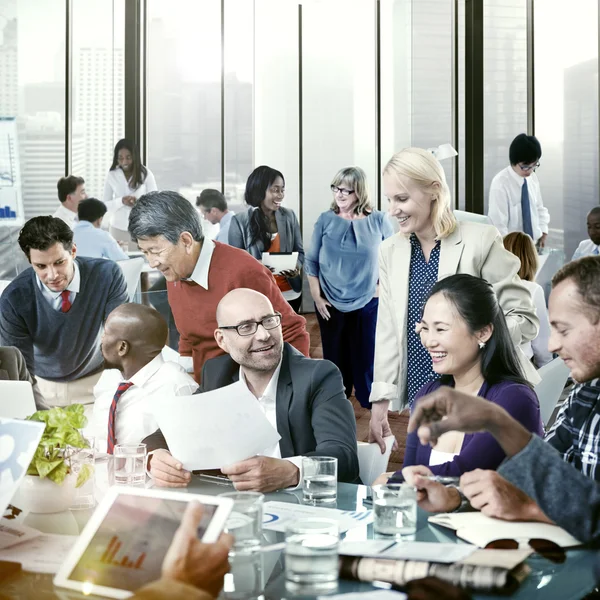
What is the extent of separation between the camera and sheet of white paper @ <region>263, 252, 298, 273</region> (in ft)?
19.0

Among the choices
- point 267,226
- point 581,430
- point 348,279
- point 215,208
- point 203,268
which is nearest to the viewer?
point 581,430

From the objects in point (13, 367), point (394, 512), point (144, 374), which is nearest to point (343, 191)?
point (13, 367)

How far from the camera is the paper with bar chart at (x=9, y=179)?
7008 mm

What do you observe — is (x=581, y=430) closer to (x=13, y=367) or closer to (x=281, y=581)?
(x=281, y=581)

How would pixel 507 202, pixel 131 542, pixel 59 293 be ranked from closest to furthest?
pixel 131 542 < pixel 59 293 < pixel 507 202

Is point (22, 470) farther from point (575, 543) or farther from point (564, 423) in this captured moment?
point (564, 423)

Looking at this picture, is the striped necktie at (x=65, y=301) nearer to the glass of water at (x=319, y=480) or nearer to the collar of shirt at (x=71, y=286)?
the collar of shirt at (x=71, y=286)

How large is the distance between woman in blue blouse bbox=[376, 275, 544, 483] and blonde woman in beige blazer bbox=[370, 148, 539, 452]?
44 cm

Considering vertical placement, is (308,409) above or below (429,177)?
below

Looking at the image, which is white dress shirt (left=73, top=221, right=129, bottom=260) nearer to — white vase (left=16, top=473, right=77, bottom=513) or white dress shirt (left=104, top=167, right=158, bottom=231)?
white dress shirt (left=104, top=167, right=158, bottom=231)

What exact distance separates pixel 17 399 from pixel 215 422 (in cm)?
A: 107

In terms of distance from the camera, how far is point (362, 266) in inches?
226

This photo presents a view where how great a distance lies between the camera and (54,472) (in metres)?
1.89

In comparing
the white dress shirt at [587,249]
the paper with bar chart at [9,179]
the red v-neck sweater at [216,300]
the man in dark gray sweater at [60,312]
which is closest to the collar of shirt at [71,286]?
the man in dark gray sweater at [60,312]
